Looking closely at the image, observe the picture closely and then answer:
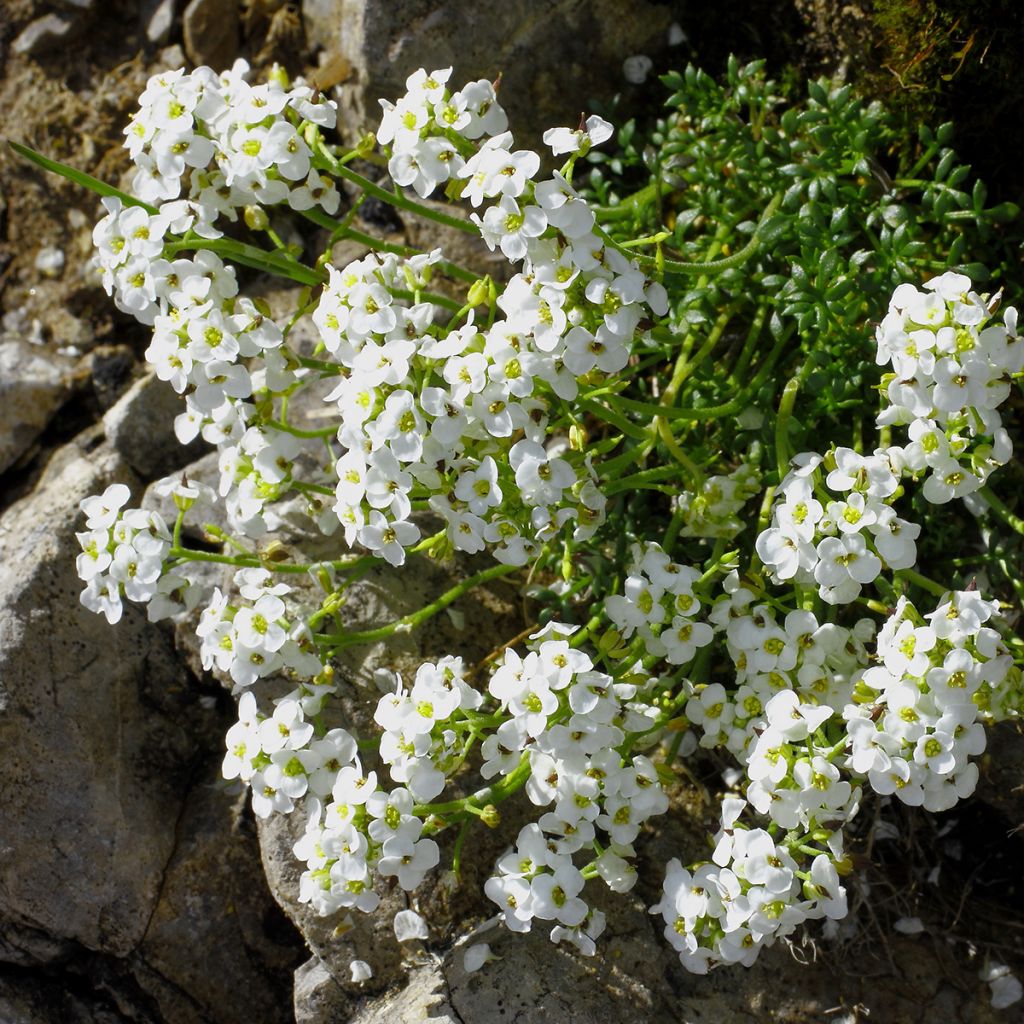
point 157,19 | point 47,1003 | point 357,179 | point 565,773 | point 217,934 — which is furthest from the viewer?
point 157,19

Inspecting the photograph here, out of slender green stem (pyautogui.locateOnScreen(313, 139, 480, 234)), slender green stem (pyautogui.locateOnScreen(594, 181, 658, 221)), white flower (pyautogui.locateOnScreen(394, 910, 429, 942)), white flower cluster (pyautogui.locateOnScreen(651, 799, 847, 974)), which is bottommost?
white flower (pyautogui.locateOnScreen(394, 910, 429, 942))

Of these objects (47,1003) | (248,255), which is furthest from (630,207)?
(47,1003)

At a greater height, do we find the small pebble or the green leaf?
the green leaf

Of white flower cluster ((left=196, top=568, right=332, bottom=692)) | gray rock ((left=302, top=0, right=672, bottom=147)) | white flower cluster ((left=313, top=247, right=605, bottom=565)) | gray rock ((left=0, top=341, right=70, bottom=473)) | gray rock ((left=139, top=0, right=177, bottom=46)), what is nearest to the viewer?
white flower cluster ((left=313, top=247, right=605, bottom=565))

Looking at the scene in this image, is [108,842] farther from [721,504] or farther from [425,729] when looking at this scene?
[721,504]

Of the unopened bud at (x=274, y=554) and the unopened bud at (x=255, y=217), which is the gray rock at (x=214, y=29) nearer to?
the unopened bud at (x=255, y=217)

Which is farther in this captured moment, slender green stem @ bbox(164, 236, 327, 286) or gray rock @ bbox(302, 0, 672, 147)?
gray rock @ bbox(302, 0, 672, 147)

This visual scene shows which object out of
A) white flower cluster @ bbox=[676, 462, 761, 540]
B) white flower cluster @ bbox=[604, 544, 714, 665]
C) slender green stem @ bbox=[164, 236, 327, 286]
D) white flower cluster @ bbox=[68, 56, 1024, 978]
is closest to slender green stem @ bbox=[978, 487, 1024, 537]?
white flower cluster @ bbox=[68, 56, 1024, 978]

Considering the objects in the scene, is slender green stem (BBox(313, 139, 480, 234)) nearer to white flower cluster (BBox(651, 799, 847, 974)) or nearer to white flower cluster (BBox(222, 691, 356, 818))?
white flower cluster (BBox(222, 691, 356, 818))
